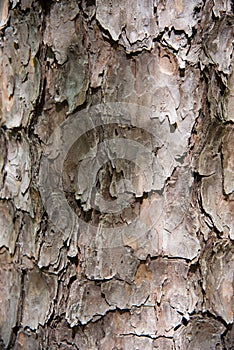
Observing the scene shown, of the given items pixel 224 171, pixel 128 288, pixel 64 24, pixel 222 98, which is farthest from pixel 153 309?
pixel 64 24

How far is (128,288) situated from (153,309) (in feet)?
0.21

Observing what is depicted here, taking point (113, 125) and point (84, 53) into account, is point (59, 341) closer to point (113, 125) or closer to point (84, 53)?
point (113, 125)

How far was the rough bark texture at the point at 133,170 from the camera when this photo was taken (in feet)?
3.47

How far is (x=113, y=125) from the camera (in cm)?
107

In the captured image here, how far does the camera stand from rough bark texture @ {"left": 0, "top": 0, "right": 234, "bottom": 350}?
1.06m

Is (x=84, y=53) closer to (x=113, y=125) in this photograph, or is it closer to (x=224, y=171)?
(x=113, y=125)

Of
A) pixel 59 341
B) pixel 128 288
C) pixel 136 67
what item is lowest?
pixel 59 341

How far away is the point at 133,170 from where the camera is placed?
1.07 metres

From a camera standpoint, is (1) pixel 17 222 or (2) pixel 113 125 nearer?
(2) pixel 113 125

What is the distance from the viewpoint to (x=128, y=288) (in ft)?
3.59

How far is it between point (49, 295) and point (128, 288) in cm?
17

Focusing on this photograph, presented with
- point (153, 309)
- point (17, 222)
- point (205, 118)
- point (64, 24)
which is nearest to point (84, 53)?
point (64, 24)

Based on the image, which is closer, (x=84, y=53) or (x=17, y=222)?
(x=84, y=53)

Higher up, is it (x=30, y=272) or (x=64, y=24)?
(x=64, y=24)
